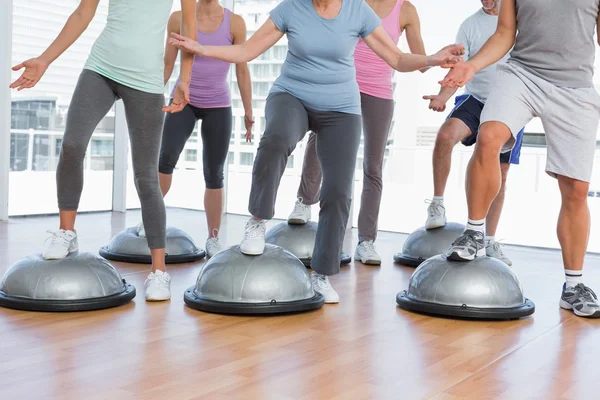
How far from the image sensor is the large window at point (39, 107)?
19.9 feet

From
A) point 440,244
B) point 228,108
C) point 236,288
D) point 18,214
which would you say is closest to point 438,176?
point 440,244

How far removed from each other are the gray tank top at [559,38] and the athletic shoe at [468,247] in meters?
0.72

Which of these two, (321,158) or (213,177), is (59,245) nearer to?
(321,158)

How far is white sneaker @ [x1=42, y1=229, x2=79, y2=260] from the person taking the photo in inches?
121

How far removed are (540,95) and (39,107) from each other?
14.5 ft

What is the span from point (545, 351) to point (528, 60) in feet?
4.04

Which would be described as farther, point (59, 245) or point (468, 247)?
point (468, 247)

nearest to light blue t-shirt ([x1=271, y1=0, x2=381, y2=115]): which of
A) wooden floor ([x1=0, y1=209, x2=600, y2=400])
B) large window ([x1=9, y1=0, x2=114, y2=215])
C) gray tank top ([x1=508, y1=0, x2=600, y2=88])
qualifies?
gray tank top ([x1=508, y1=0, x2=600, y2=88])

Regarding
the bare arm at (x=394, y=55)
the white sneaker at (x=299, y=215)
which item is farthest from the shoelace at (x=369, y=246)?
the bare arm at (x=394, y=55)

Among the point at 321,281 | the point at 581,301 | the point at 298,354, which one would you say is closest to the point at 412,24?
the point at 321,281

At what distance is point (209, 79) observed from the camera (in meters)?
4.14

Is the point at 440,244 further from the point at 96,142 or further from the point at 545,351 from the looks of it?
the point at 96,142

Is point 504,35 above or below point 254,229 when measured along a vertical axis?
above

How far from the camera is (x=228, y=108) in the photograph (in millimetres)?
4219
